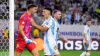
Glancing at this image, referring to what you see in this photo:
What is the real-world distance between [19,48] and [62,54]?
7145mm

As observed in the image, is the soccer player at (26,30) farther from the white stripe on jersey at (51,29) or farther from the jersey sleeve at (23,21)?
the white stripe on jersey at (51,29)

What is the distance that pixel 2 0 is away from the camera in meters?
11.7

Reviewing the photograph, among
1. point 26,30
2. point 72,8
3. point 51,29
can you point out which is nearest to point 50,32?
point 51,29

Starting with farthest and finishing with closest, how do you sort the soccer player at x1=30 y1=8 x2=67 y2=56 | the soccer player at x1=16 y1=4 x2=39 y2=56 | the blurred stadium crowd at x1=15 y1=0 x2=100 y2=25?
1. the blurred stadium crowd at x1=15 y1=0 x2=100 y2=25
2. the soccer player at x1=16 y1=4 x2=39 y2=56
3. the soccer player at x1=30 y1=8 x2=67 y2=56

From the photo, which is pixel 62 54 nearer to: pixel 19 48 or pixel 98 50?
pixel 98 50

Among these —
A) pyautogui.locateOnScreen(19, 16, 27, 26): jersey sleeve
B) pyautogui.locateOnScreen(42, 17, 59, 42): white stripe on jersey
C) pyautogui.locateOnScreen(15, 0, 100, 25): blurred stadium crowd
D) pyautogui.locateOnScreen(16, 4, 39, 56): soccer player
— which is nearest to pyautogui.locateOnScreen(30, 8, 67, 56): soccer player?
pyautogui.locateOnScreen(42, 17, 59, 42): white stripe on jersey

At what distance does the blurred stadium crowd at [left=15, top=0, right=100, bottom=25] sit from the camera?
22547mm

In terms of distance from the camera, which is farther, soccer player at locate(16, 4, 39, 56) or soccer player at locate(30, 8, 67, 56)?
soccer player at locate(16, 4, 39, 56)

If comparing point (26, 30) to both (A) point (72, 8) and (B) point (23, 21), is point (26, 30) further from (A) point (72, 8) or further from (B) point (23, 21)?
(A) point (72, 8)

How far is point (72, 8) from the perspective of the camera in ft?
78.4

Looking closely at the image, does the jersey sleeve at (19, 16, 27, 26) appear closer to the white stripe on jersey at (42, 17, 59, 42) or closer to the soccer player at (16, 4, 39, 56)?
the soccer player at (16, 4, 39, 56)

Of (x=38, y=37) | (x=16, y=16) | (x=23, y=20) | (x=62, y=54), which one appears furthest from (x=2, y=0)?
(x=16, y=16)

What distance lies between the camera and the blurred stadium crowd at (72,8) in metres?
22.5

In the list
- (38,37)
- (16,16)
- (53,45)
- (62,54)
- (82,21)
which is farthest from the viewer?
(82,21)
